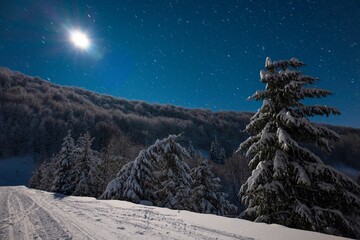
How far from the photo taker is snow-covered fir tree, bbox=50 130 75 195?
30.8m

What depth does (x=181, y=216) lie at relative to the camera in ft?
28.5

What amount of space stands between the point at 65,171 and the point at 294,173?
30.3 m

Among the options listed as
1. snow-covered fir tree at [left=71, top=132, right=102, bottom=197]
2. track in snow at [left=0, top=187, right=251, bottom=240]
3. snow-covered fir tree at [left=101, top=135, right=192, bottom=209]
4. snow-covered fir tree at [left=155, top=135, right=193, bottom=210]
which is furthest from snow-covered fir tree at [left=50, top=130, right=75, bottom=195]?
track in snow at [left=0, top=187, right=251, bottom=240]

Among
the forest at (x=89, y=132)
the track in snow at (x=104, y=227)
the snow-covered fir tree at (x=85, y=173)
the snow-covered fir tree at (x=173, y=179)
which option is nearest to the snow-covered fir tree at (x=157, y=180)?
the snow-covered fir tree at (x=173, y=179)

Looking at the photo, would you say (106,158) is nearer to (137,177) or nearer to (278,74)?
(137,177)

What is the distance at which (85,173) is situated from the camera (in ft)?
99.1

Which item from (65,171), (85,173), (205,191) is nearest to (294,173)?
(205,191)

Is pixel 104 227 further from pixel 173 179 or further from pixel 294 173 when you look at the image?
pixel 173 179

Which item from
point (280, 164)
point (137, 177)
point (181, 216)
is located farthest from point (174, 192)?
point (280, 164)

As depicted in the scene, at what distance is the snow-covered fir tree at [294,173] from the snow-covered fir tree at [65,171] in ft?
87.5

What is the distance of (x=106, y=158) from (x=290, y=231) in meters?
34.3

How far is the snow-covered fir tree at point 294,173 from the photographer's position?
27.9ft

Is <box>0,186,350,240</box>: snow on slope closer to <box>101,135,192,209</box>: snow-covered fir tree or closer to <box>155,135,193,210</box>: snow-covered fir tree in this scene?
<box>101,135,192,209</box>: snow-covered fir tree

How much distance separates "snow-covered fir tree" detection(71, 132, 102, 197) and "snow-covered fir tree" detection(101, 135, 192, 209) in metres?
13.0
